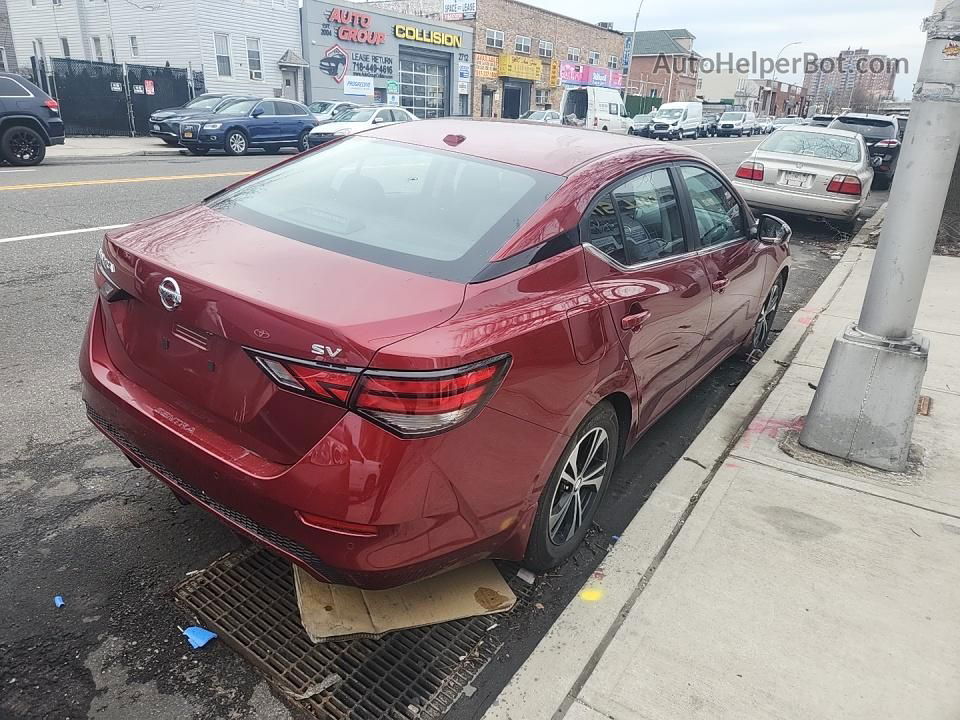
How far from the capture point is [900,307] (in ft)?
11.8

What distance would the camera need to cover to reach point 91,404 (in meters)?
2.69

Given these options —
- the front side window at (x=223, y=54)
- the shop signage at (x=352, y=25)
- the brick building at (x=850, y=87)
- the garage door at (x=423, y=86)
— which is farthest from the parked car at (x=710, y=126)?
the brick building at (x=850, y=87)

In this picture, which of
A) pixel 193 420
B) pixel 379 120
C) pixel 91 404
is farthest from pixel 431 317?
pixel 379 120

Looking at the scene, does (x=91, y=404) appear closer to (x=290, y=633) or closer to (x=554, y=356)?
(x=290, y=633)

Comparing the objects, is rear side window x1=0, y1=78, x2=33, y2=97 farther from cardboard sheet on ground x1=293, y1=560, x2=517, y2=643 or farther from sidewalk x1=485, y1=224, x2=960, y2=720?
sidewalk x1=485, y1=224, x2=960, y2=720

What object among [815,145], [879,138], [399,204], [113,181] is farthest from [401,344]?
[879,138]

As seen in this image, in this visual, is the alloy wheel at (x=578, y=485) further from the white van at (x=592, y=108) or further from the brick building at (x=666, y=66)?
the brick building at (x=666, y=66)

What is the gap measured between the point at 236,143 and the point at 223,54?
13147mm

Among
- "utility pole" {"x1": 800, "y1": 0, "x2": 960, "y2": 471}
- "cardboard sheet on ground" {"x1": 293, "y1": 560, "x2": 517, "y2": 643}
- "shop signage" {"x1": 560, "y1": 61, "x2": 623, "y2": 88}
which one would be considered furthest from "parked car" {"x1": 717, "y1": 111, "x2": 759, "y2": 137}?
"cardboard sheet on ground" {"x1": 293, "y1": 560, "x2": 517, "y2": 643}

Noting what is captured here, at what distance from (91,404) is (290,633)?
1147 millimetres

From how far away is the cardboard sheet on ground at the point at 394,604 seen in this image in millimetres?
2504

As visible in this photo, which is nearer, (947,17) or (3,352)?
(947,17)

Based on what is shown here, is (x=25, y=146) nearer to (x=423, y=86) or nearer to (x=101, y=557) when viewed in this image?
(x=101, y=557)

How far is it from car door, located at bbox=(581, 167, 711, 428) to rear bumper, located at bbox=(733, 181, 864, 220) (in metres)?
7.62
